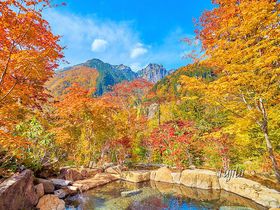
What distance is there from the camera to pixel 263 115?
6230mm

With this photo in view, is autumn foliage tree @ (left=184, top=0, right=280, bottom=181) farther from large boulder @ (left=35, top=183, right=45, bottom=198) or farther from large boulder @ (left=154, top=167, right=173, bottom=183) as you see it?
large boulder @ (left=154, top=167, right=173, bottom=183)

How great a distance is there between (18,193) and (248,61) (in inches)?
342

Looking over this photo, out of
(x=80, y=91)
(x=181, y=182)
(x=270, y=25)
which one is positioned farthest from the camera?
(x=80, y=91)

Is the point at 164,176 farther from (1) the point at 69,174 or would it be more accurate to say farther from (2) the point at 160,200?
(1) the point at 69,174

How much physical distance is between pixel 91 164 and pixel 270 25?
16.1m

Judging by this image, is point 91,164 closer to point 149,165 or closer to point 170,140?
point 149,165

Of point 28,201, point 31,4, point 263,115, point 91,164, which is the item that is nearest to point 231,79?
point 263,115

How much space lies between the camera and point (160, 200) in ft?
32.4

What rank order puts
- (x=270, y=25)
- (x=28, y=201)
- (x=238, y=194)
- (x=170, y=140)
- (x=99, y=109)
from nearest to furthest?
(x=270, y=25) < (x=28, y=201) < (x=238, y=194) < (x=99, y=109) < (x=170, y=140)

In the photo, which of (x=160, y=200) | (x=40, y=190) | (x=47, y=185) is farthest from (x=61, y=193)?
(x=160, y=200)

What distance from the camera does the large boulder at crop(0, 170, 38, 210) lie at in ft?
20.8

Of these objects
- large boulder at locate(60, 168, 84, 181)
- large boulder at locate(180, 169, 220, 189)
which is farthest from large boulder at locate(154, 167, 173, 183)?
large boulder at locate(60, 168, 84, 181)

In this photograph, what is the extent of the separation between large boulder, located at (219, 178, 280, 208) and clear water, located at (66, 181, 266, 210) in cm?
31

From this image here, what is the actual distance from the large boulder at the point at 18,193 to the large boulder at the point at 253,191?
31.2 feet
